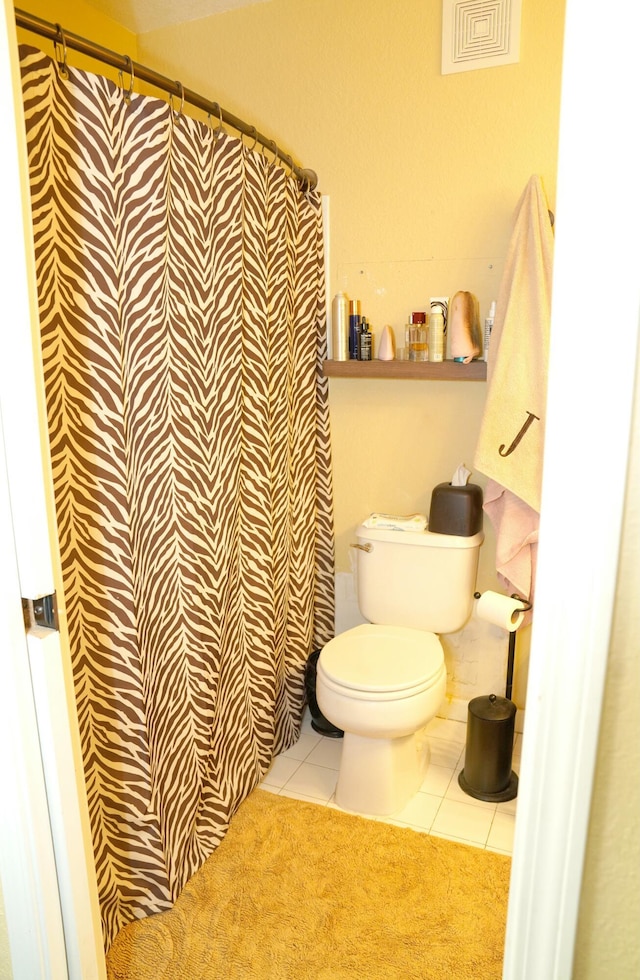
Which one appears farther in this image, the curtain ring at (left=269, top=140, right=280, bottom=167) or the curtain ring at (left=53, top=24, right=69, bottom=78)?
the curtain ring at (left=269, top=140, right=280, bottom=167)

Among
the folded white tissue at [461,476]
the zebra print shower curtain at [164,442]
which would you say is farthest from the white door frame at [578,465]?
the folded white tissue at [461,476]

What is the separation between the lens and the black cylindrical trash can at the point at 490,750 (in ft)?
6.99

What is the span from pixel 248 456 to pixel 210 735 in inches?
31.4

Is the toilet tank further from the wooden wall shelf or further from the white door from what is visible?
the white door

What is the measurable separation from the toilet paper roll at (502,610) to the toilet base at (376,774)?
443mm

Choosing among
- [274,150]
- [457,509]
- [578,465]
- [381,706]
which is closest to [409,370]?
[457,509]

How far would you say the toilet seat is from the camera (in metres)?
1.99

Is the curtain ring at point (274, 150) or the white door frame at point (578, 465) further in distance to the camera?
the curtain ring at point (274, 150)

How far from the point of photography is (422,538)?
2320 millimetres

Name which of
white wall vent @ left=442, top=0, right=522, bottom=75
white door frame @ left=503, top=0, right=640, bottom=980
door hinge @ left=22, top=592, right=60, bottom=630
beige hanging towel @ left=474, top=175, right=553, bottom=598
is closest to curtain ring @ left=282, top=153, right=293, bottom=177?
white wall vent @ left=442, top=0, right=522, bottom=75

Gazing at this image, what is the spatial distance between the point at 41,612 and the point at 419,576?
143cm

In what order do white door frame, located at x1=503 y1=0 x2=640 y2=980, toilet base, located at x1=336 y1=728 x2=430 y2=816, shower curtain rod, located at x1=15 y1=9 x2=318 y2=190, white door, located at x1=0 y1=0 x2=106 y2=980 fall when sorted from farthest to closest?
toilet base, located at x1=336 y1=728 x2=430 y2=816, shower curtain rod, located at x1=15 y1=9 x2=318 y2=190, white door, located at x1=0 y1=0 x2=106 y2=980, white door frame, located at x1=503 y1=0 x2=640 y2=980

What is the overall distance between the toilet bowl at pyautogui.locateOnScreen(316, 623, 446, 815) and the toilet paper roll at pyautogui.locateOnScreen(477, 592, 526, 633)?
0.66ft

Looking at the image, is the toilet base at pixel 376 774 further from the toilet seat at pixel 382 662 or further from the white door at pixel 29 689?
the white door at pixel 29 689
